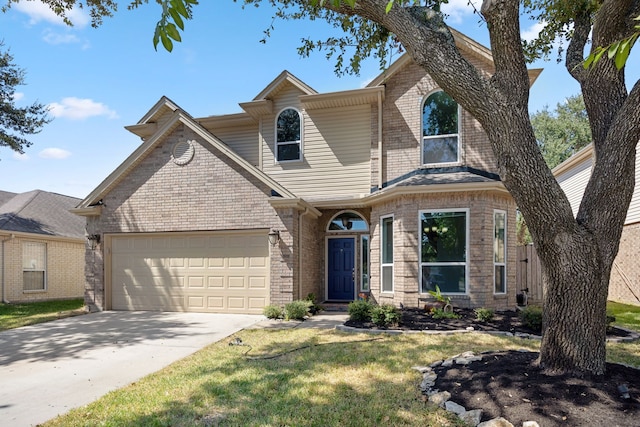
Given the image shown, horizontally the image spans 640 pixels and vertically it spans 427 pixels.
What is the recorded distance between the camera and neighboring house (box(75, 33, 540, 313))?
10.1 m

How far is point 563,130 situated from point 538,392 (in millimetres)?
33035

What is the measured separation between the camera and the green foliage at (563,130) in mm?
29828

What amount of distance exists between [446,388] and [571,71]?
4318 millimetres

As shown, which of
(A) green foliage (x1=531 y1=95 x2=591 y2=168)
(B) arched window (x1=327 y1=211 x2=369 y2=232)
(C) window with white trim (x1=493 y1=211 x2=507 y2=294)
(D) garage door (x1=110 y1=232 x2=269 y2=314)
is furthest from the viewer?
(A) green foliage (x1=531 y1=95 x2=591 y2=168)

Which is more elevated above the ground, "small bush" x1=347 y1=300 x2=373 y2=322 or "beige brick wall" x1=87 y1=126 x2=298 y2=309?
"beige brick wall" x1=87 y1=126 x2=298 y2=309

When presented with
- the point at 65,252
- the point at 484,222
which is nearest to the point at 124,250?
the point at 65,252

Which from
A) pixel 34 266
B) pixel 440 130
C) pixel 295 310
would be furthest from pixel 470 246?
pixel 34 266

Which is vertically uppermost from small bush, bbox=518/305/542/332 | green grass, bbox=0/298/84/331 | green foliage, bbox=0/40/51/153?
green foliage, bbox=0/40/51/153

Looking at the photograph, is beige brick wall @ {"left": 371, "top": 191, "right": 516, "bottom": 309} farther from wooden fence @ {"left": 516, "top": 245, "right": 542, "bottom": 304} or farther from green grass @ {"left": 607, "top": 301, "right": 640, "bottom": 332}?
wooden fence @ {"left": 516, "top": 245, "right": 542, "bottom": 304}

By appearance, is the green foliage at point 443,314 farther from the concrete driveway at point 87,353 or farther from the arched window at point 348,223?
the concrete driveway at point 87,353

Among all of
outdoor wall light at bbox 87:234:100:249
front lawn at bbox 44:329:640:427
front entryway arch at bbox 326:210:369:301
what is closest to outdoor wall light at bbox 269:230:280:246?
front entryway arch at bbox 326:210:369:301

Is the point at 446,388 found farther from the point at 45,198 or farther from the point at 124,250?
the point at 45,198

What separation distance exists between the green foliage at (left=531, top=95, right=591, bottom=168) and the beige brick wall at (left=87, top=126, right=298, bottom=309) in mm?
26744

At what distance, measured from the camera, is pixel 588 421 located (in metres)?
3.38
